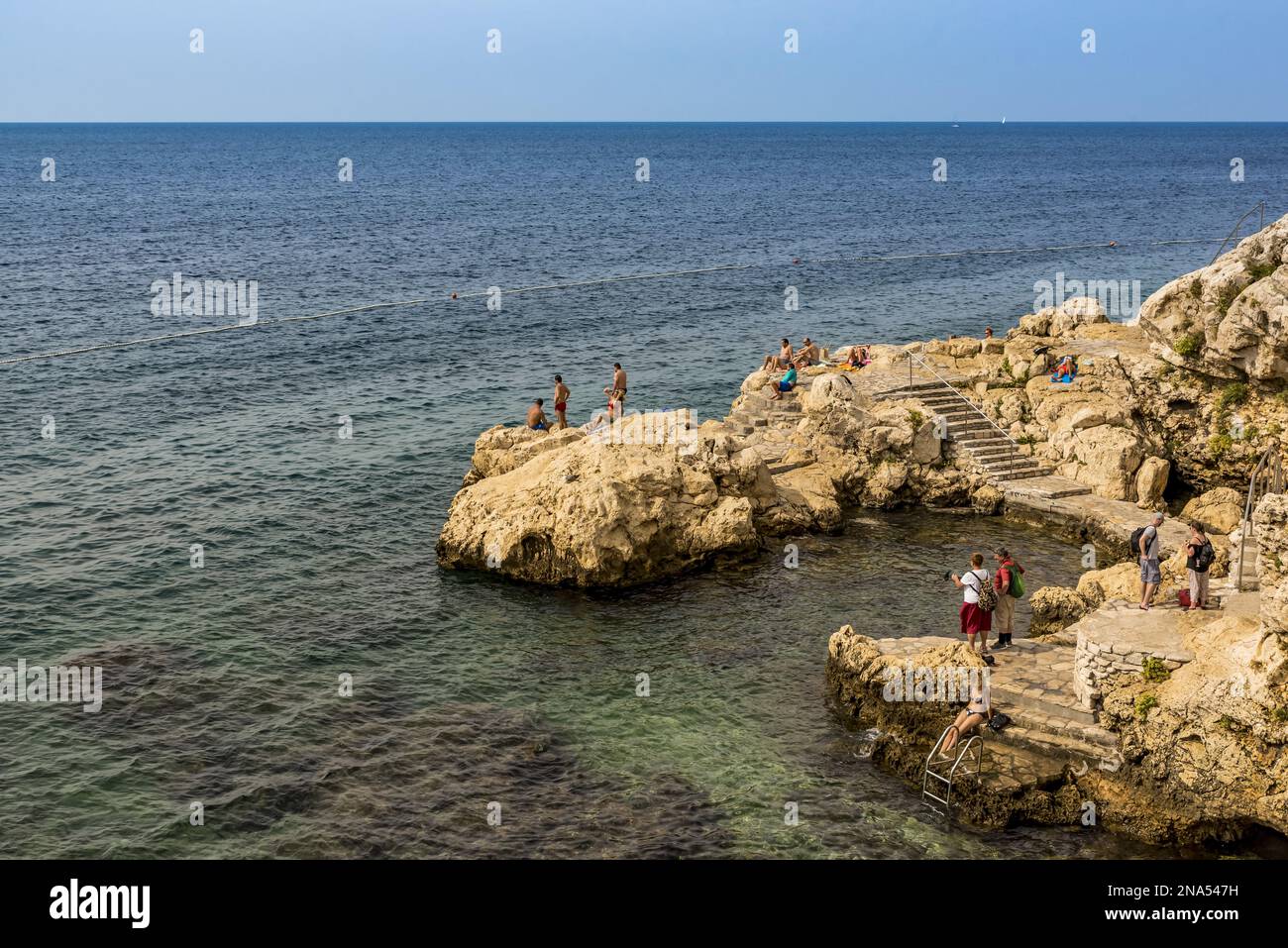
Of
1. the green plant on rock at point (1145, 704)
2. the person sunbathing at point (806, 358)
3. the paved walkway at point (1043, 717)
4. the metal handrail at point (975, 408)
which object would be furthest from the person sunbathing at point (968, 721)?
the person sunbathing at point (806, 358)

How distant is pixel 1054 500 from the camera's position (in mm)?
32125

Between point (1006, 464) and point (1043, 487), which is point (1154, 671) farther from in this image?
point (1006, 464)

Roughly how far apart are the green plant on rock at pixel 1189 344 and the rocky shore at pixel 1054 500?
0.06 meters

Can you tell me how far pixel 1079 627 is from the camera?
21.5 m

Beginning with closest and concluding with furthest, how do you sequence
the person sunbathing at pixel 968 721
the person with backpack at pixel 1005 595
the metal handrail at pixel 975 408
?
1. the person sunbathing at pixel 968 721
2. the person with backpack at pixel 1005 595
3. the metal handrail at pixel 975 408

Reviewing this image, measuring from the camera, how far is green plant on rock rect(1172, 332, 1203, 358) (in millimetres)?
31469

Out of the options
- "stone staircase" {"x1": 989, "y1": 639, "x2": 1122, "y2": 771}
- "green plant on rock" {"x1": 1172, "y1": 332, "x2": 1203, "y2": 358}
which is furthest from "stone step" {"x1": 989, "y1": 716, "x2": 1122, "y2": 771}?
"green plant on rock" {"x1": 1172, "y1": 332, "x2": 1203, "y2": 358}

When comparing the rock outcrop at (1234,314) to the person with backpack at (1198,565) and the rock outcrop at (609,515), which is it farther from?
the rock outcrop at (609,515)

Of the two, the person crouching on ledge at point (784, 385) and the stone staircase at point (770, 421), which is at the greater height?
the person crouching on ledge at point (784, 385)

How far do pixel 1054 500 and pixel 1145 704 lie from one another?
13362 mm

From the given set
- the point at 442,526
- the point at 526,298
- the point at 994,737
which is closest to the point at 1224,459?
the point at 994,737

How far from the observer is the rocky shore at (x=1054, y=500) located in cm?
1891
